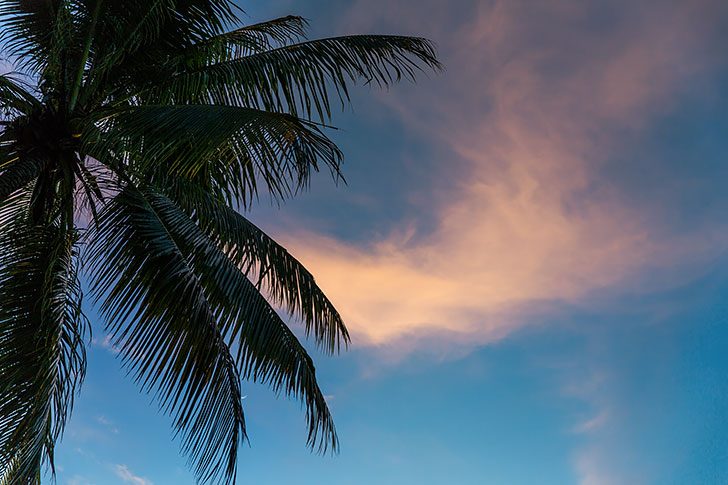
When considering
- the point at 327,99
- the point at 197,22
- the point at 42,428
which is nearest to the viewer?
the point at 42,428

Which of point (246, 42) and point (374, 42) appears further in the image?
point (246, 42)

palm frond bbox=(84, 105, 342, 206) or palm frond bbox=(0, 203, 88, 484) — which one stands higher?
palm frond bbox=(84, 105, 342, 206)

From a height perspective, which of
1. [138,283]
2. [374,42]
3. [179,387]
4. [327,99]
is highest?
[374,42]

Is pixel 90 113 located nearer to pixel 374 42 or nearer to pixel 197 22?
pixel 197 22

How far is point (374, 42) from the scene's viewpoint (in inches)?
300

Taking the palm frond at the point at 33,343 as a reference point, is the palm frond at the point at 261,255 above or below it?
above

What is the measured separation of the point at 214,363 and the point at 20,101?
3.42m

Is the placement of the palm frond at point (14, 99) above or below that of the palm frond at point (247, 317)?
above

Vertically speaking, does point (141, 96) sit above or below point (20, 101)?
above

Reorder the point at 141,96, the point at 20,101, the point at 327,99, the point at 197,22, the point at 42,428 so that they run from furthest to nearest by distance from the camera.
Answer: the point at 197,22 → the point at 141,96 → the point at 327,99 → the point at 20,101 → the point at 42,428

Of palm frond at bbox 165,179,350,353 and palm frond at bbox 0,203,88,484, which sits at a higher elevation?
palm frond at bbox 165,179,350,353

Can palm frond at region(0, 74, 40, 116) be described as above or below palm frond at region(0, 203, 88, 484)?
above

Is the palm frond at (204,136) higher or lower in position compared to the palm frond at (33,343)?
higher

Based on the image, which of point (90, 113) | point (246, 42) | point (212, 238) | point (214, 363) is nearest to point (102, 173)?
point (90, 113)
